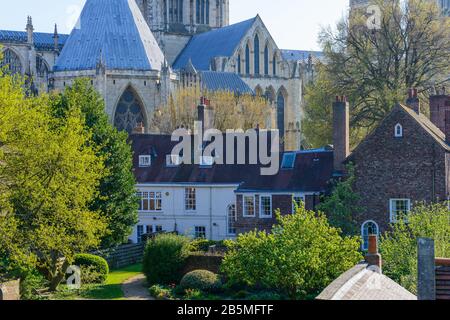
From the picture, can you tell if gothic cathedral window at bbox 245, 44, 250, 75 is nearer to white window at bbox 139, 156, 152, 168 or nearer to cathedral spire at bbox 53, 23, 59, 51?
cathedral spire at bbox 53, 23, 59, 51

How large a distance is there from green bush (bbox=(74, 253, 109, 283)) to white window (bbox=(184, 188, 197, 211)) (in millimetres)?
9565

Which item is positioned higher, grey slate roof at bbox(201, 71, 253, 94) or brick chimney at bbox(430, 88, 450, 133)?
grey slate roof at bbox(201, 71, 253, 94)

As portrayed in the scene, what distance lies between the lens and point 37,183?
32.1m

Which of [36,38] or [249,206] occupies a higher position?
[36,38]

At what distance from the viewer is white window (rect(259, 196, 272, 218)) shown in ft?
139

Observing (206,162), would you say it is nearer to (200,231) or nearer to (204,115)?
(204,115)

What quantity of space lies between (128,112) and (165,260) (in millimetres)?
40913

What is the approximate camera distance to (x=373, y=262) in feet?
75.1

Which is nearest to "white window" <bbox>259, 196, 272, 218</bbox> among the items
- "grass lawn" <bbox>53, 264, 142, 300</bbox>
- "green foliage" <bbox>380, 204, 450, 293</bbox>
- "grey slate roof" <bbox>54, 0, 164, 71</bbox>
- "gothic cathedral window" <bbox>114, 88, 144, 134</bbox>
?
"grass lawn" <bbox>53, 264, 142, 300</bbox>

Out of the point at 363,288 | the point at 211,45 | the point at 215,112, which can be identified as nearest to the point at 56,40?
the point at 211,45

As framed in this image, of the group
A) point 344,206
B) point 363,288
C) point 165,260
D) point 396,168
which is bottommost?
point 165,260

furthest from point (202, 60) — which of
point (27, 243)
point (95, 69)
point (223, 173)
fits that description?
point (27, 243)
